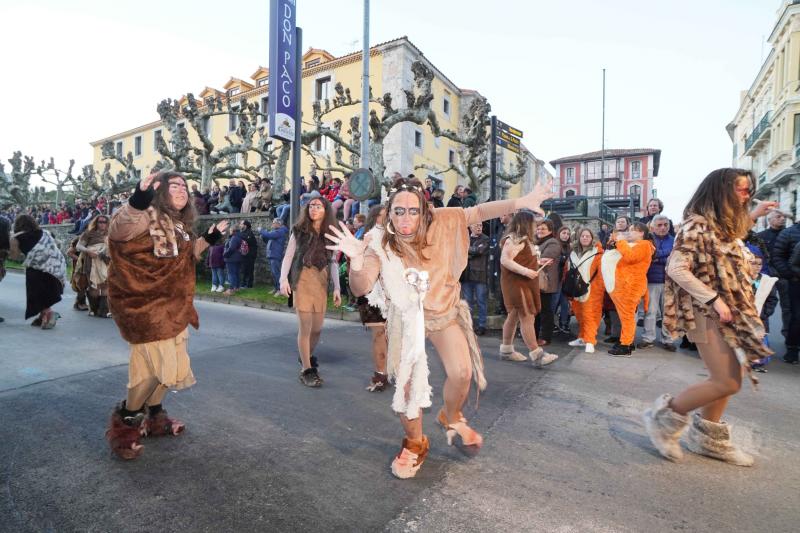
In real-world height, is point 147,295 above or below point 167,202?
below

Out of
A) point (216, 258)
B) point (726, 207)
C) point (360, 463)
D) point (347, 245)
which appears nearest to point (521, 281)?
point (726, 207)

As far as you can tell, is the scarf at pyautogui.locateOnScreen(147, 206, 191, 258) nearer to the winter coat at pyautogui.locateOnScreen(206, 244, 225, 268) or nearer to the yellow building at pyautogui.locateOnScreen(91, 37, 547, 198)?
the winter coat at pyautogui.locateOnScreen(206, 244, 225, 268)

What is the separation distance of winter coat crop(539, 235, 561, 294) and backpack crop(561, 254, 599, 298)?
171mm

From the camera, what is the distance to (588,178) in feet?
249

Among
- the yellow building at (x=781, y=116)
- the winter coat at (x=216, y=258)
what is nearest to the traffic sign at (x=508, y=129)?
the winter coat at (x=216, y=258)

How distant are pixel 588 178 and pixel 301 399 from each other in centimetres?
7924

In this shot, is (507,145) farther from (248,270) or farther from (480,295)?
(248,270)

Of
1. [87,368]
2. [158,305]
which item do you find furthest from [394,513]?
[87,368]

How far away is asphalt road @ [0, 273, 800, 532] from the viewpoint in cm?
241

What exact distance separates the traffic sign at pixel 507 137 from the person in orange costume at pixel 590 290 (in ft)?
10.2

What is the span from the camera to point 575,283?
22.1 feet

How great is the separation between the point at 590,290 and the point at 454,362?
4.57 metres

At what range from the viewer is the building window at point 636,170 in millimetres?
74688

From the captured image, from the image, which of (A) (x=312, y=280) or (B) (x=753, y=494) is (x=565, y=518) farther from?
(A) (x=312, y=280)
